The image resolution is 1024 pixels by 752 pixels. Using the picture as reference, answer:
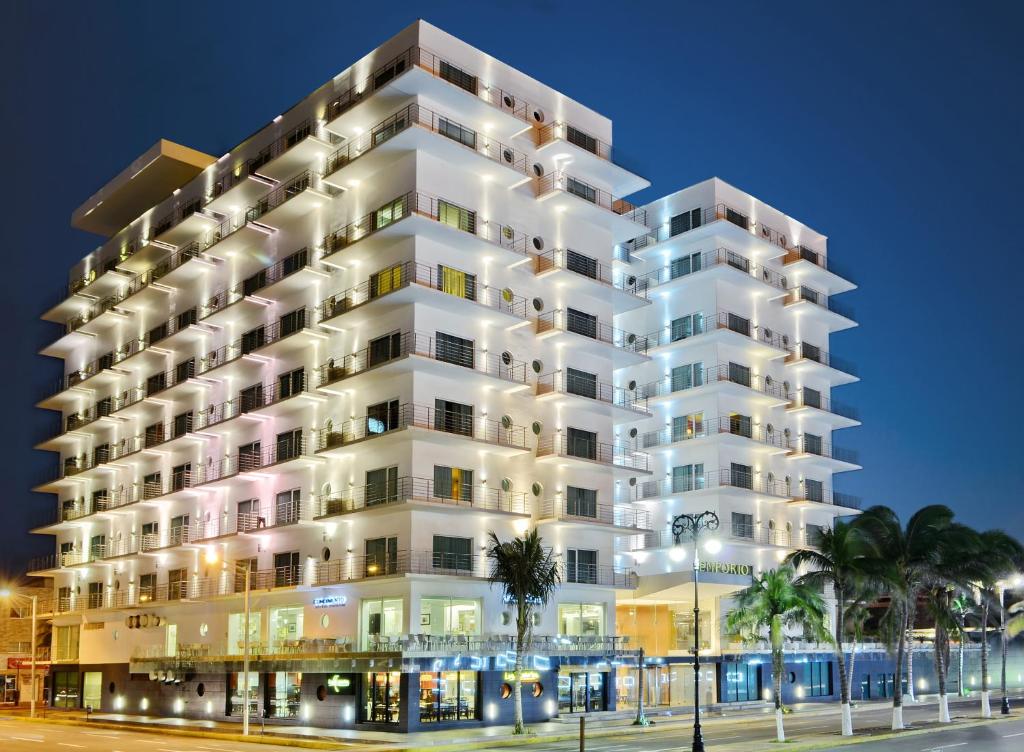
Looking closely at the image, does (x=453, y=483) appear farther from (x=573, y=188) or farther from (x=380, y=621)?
(x=573, y=188)

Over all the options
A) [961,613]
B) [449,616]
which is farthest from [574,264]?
[961,613]

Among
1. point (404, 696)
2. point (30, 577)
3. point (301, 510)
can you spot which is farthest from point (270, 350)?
point (30, 577)

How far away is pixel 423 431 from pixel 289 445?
40.8 feet

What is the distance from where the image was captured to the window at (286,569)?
59594 millimetres

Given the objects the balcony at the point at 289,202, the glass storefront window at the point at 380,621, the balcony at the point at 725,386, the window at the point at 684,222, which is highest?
the window at the point at 684,222

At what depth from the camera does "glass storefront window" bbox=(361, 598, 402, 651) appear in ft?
173

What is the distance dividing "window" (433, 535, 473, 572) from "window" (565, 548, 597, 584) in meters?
7.17

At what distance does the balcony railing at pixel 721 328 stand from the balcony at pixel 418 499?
950 inches

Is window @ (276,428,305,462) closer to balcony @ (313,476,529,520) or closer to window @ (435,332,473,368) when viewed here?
balcony @ (313,476,529,520)

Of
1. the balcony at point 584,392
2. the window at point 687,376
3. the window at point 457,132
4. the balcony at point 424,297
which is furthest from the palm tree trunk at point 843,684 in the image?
the window at point 687,376

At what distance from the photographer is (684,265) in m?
79.3

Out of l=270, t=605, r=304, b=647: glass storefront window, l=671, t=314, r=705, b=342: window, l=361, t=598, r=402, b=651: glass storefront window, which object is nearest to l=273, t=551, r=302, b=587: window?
l=270, t=605, r=304, b=647: glass storefront window

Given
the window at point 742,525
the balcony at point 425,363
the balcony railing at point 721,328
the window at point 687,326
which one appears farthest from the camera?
the window at point 687,326

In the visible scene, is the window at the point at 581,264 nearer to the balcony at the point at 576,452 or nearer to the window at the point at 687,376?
the balcony at the point at 576,452
